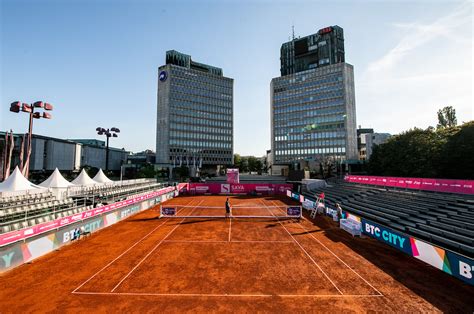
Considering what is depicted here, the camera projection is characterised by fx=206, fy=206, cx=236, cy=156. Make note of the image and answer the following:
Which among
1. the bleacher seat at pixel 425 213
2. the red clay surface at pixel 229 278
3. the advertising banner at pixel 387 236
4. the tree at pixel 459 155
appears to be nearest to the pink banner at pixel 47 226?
the red clay surface at pixel 229 278

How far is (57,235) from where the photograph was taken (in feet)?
49.9

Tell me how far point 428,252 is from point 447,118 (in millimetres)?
77583

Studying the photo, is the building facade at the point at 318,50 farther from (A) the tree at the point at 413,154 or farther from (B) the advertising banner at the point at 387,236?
(B) the advertising banner at the point at 387,236

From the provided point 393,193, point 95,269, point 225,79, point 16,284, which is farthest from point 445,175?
point 225,79

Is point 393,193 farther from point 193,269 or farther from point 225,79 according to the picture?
point 225,79

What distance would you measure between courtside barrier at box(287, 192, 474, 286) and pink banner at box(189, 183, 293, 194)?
29369mm

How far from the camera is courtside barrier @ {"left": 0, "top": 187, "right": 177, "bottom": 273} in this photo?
12172mm

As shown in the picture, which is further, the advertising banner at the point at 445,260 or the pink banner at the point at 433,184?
the pink banner at the point at 433,184

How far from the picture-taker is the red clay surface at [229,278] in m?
8.85

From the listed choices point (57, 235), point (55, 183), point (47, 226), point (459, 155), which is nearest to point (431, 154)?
point (459, 155)

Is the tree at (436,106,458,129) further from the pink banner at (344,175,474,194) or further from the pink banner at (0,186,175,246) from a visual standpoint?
the pink banner at (0,186,175,246)

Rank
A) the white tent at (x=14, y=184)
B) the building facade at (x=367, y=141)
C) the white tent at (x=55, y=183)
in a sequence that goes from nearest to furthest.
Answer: the white tent at (x=14, y=184) → the white tent at (x=55, y=183) → the building facade at (x=367, y=141)

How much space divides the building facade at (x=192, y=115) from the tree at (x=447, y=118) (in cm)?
8707

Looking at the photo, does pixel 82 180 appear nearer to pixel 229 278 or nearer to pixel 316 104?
pixel 229 278
